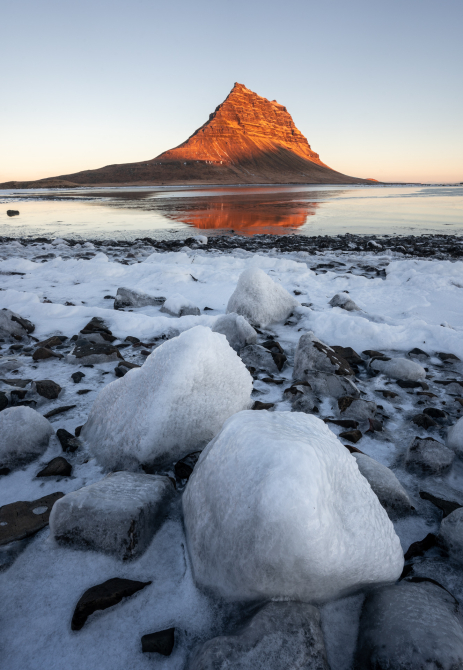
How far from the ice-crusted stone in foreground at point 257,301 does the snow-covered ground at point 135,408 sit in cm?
22

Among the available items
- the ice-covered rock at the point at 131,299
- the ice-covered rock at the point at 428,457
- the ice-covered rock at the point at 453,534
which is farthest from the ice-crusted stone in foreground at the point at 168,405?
the ice-covered rock at the point at 131,299

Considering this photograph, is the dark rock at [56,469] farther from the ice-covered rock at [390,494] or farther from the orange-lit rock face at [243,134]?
the orange-lit rock face at [243,134]

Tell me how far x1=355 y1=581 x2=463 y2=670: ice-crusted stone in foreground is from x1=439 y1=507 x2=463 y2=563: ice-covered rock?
24 cm

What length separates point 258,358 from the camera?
10.6 feet

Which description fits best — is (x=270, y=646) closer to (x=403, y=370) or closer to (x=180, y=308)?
(x=403, y=370)

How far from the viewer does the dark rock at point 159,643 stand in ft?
3.76

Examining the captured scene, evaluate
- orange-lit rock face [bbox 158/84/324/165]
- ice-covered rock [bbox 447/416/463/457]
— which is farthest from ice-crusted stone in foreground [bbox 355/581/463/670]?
orange-lit rock face [bbox 158/84/324/165]

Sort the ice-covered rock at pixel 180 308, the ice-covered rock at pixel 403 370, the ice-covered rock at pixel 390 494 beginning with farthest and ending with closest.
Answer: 1. the ice-covered rock at pixel 180 308
2. the ice-covered rock at pixel 403 370
3. the ice-covered rock at pixel 390 494

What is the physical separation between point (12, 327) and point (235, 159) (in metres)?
146

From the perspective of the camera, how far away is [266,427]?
4.91 feet

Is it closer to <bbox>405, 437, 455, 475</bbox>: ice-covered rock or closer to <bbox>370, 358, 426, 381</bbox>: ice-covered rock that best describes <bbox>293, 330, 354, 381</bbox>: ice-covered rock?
<bbox>370, 358, 426, 381</bbox>: ice-covered rock

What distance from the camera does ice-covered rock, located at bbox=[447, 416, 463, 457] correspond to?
2.10 metres

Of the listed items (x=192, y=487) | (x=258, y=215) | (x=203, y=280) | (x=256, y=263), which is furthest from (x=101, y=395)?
(x=258, y=215)

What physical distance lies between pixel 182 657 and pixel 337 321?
3461 mm
